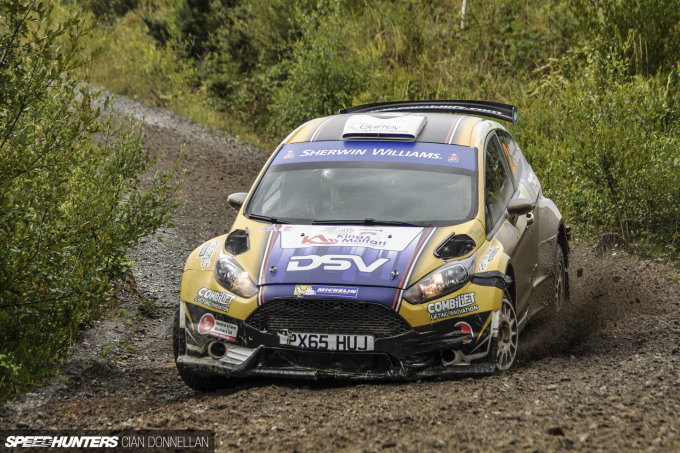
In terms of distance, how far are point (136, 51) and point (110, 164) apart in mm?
16274

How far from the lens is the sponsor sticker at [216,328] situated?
19.3 feet

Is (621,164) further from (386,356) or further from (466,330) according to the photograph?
(386,356)

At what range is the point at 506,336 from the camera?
604 cm

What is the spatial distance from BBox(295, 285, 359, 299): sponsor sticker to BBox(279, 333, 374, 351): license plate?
0.83ft

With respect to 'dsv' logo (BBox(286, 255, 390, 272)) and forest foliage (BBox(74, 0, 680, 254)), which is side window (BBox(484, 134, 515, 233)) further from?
forest foliage (BBox(74, 0, 680, 254))

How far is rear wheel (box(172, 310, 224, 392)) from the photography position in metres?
6.10

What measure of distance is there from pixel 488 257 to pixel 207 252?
77.7 inches

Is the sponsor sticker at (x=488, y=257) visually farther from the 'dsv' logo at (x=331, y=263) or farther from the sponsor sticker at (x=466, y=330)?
the 'dsv' logo at (x=331, y=263)

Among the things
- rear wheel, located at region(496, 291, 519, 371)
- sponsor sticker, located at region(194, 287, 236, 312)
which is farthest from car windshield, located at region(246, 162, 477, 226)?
sponsor sticker, located at region(194, 287, 236, 312)

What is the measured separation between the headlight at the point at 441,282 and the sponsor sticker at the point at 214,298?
3.82ft

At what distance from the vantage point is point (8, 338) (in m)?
6.45

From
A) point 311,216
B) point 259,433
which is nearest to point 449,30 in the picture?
point 311,216

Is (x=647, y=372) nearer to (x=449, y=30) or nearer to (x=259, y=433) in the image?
(x=259, y=433)

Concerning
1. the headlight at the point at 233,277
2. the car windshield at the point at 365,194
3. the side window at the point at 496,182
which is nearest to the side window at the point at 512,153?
the side window at the point at 496,182
